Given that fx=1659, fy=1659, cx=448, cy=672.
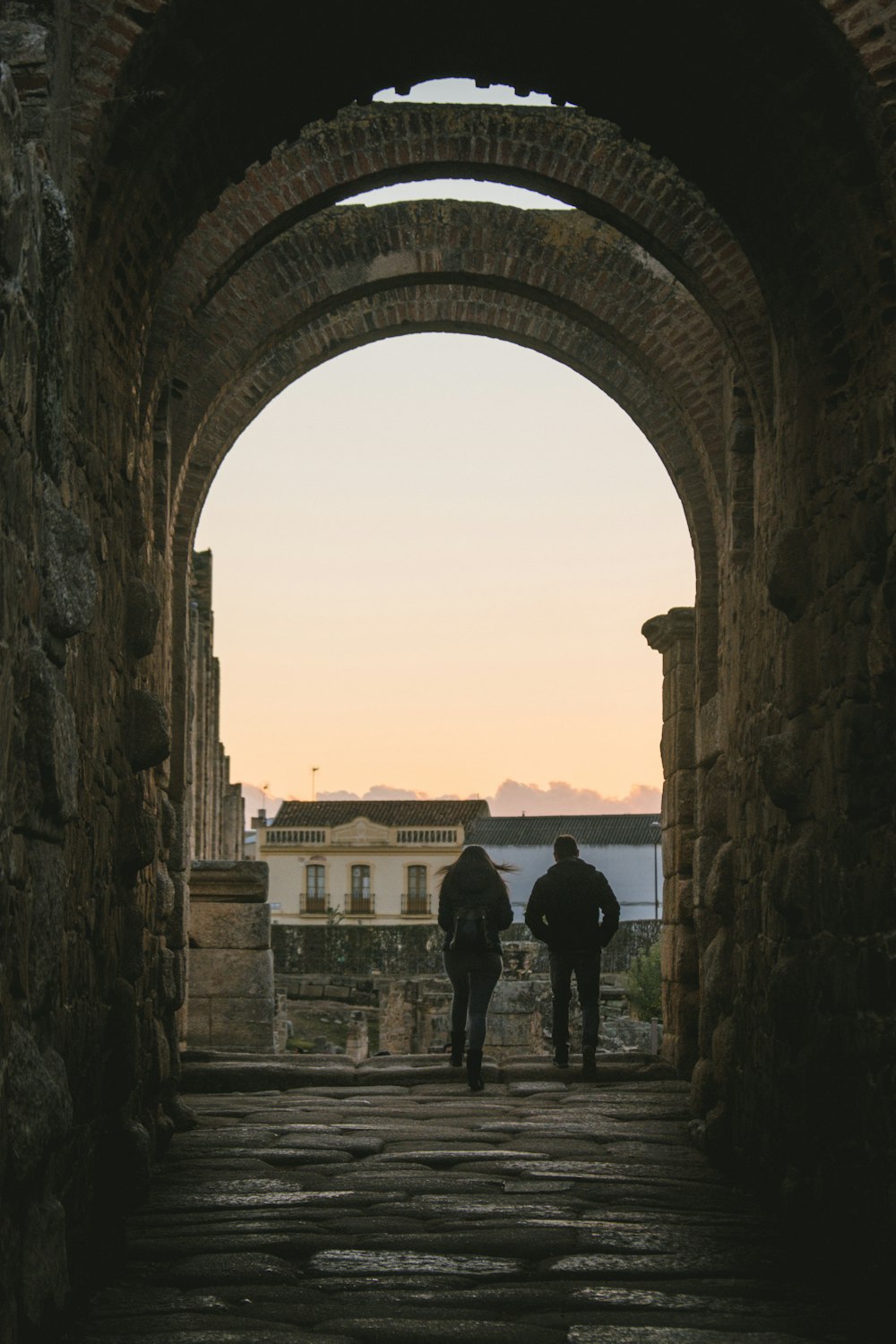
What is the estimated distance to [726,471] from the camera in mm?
10070

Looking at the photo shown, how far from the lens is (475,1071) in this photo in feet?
33.4

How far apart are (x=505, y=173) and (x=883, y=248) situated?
564cm

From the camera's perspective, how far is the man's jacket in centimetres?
1105

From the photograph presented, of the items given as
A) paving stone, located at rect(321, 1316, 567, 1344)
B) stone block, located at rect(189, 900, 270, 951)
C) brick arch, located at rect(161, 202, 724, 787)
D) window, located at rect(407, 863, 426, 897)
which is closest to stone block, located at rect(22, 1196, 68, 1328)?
paving stone, located at rect(321, 1316, 567, 1344)

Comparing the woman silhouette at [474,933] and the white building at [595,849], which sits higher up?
the white building at [595,849]

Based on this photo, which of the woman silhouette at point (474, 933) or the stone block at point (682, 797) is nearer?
the woman silhouette at point (474, 933)

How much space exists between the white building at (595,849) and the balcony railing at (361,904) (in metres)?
4.12

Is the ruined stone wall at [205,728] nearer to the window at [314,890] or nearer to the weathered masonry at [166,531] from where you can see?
the weathered masonry at [166,531]

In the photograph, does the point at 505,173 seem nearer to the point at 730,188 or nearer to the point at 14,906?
the point at 730,188

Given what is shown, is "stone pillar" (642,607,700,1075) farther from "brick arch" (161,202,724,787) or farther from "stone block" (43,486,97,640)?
"stone block" (43,486,97,640)

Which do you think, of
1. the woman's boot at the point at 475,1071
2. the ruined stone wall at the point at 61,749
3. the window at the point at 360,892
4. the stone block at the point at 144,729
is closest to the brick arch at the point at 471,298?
the woman's boot at the point at 475,1071

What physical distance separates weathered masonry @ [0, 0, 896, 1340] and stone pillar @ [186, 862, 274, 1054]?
13.9ft

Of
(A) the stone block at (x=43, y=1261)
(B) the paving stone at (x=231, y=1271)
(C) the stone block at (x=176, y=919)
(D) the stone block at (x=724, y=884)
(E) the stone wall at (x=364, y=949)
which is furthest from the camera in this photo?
(E) the stone wall at (x=364, y=949)

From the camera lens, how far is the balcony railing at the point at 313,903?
186ft
